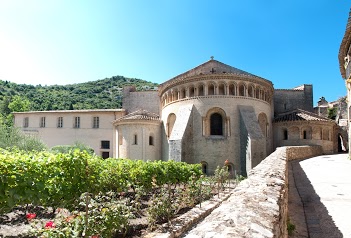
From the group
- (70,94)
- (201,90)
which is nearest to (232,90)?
(201,90)

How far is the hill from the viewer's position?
237 ft

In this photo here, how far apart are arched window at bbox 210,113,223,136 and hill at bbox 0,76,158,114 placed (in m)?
53.2

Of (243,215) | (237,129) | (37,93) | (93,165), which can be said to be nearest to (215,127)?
(237,129)

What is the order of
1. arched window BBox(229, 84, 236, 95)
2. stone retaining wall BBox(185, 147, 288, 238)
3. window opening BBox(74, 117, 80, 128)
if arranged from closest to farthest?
1. stone retaining wall BBox(185, 147, 288, 238)
2. arched window BBox(229, 84, 236, 95)
3. window opening BBox(74, 117, 80, 128)

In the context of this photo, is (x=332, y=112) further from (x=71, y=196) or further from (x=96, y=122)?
(x=71, y=196)

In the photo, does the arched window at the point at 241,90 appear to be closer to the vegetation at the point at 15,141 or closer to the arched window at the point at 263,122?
→ the arched window at the point at 263,122

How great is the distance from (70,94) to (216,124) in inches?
2978

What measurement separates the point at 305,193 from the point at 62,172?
7.78 metres

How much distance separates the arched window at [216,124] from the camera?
75.2ft

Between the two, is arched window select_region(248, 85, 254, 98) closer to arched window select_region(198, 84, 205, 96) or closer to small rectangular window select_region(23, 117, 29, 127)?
arched window select_region(198, 84, 205, 96)

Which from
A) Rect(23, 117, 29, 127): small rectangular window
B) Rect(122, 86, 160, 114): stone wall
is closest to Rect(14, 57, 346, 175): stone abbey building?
Rect(122, 86, 160, 114): stone wall

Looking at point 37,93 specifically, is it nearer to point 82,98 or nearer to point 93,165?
point 82,98

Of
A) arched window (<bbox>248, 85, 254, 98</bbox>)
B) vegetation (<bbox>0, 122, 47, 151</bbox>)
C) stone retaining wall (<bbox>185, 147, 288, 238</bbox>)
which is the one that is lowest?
stone retaining wall (<bbox>185, 147, 288, 238</bbox>)

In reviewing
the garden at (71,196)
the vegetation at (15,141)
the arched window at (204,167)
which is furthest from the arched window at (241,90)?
the vegetation at (15,141)
